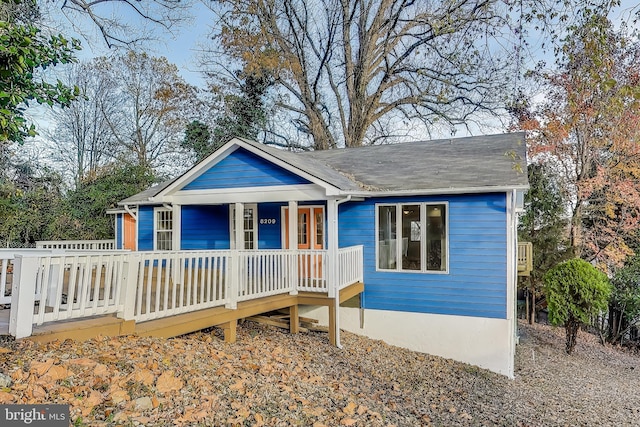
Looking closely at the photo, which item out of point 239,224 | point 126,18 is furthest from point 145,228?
point 126,18

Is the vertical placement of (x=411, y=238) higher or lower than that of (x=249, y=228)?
lower

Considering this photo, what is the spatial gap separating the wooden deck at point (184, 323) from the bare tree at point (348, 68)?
41.2ft

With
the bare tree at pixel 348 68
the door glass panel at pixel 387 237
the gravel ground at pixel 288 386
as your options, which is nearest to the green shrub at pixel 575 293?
the gravel ground at pixel 288 386

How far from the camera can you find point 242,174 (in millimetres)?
9641

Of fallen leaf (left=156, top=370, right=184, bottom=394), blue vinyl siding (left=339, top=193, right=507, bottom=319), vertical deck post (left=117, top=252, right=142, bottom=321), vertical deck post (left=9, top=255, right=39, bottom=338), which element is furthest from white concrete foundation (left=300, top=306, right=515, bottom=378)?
vertical deck post (left=9, top=255, right=39, bottom=338)

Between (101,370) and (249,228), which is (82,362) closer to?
(101,370)

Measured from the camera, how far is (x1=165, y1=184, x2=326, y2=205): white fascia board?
8859mm

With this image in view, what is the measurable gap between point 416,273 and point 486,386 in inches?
103

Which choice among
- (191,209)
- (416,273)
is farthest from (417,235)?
(191,209)

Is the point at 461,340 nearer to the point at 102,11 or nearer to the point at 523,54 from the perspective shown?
the point at 523,54

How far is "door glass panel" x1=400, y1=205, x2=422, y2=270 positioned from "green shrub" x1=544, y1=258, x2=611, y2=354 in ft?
16.7

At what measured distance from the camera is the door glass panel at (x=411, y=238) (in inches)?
Answer: 361

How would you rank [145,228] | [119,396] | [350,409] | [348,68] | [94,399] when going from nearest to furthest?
1. [94,399]
2. [119,396]
3. [350,409]
4. [145,228]
5. [348,68]

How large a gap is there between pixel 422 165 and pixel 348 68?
1248 cm
